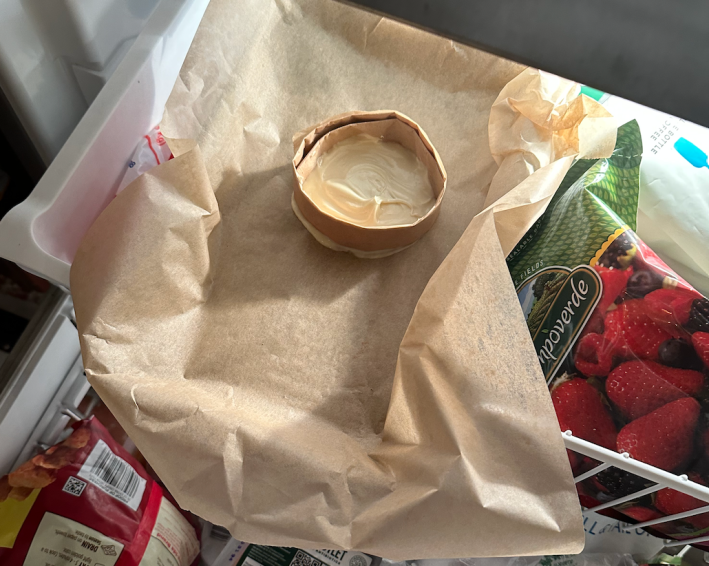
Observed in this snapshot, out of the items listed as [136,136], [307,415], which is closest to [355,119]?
[136,136]

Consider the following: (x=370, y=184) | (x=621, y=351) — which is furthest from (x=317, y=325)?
(x=621, y=351)

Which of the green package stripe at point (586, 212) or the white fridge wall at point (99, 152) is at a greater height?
the white fridge wall at point (99, 152)

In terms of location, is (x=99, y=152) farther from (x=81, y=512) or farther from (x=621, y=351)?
(x=621, y=351)

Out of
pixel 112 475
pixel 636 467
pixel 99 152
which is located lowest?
pixel 112 475

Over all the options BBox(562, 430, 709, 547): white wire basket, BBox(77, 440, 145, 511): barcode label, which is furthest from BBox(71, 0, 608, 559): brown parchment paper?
BBox(77, 440, 145, 511): barcode label

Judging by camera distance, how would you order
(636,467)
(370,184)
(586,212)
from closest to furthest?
1. (636,467)
2. (586,212)
3. (370,184)

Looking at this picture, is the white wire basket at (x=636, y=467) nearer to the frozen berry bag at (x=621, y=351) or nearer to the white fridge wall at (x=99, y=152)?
the frozen berry bag at (x=621, y=351)

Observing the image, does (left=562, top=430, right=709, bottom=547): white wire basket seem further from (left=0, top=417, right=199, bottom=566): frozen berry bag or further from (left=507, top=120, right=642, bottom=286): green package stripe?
(left=0, top=417, right=199, bottom=566): frozen berry bag

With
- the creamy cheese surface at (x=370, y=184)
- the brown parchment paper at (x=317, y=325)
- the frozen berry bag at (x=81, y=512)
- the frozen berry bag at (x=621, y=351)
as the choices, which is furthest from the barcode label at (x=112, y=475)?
the frozen berry bag at (x=621, y=351)
